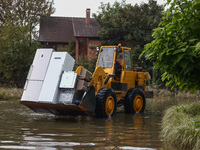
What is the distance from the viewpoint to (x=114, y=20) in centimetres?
3419

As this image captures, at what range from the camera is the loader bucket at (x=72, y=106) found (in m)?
10.6

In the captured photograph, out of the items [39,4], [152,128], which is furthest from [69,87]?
[39,4]

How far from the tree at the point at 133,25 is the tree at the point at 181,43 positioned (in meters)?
23.8

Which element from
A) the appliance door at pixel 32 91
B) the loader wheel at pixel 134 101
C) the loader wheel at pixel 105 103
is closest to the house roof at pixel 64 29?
the loader wheel at pixel 134 101

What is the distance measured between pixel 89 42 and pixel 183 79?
2861 centimetres

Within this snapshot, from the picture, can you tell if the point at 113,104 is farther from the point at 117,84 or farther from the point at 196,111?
the point at 196,111

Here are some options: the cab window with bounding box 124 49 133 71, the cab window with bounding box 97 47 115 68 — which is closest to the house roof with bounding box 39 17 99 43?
the cab window with bounding box 124 49 133 71

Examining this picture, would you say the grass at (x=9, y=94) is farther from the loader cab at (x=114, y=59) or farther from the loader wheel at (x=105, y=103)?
the loader wheel at (x=105, y=103)

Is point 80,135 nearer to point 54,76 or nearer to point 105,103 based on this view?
point 54,76

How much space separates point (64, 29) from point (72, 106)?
29.7 metres

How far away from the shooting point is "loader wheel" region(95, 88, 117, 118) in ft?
38.3

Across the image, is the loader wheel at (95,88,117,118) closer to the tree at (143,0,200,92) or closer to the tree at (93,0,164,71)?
the tree at (143,0,200,92)

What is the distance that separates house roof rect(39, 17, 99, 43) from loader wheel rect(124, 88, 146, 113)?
22164 mm

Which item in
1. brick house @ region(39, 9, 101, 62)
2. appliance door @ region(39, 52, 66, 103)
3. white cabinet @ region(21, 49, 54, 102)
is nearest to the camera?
appliance door @ region(39, 52, 66, 103)
